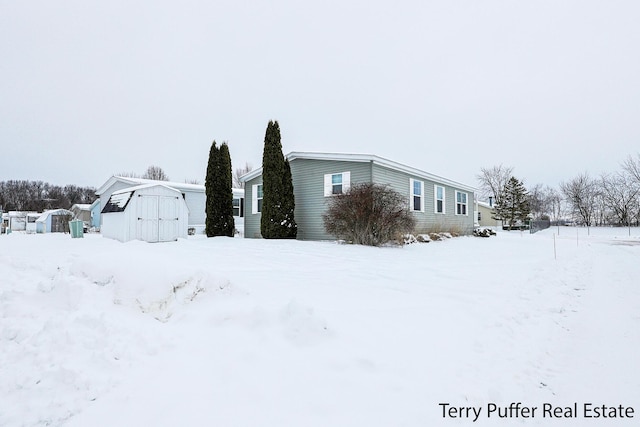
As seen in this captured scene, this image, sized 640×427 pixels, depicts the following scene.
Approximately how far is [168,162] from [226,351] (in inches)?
2303

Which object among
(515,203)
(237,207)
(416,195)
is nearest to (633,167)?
(515,203)

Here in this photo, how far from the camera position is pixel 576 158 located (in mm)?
42875

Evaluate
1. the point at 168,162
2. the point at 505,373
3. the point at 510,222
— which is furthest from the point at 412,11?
the point at 168,162

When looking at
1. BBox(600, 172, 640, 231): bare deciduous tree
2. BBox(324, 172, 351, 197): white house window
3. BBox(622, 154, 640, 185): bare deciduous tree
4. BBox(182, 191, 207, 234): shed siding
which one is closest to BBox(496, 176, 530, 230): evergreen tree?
BBox(600, 172, 640, 231): bare deciduous tree

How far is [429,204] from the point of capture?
18234 mm

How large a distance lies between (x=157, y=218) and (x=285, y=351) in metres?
11.4

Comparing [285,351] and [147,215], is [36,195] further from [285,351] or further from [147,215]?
[285,351]

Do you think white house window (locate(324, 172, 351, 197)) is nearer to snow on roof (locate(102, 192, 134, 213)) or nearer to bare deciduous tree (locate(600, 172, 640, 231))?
snow on roof (locate(102, 192, 134, 213))

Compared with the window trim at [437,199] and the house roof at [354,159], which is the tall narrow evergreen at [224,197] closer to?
the house roof at [354,159]

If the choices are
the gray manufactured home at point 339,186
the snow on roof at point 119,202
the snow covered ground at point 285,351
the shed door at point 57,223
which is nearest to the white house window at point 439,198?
the gray manufactured home at point 339,186

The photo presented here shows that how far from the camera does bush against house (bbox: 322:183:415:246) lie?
1156 centimetres

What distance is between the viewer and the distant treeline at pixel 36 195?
53.2 meters

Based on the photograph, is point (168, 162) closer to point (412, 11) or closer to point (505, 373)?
point (412, 11)

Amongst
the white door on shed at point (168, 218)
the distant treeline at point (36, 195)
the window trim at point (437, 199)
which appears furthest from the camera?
the distant treeline at point (36, 195)
